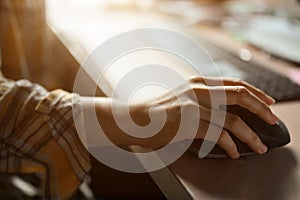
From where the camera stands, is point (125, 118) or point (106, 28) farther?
point (106, 28)

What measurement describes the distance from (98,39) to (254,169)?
64cm

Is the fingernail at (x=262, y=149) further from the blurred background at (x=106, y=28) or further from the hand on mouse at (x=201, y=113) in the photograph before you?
the blurred background at (x=106, y=28)

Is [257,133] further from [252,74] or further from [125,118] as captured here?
[252,74]

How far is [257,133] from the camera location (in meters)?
0.73

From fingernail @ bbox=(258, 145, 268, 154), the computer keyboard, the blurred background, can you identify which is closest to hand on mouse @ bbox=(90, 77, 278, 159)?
fingernail @ bbox=(258, 145, 268, 154)

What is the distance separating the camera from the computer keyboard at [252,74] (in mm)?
961

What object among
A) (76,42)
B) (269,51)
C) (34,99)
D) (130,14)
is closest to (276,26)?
(269,51)

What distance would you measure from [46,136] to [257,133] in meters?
0.35

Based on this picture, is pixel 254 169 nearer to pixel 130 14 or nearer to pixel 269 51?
pixel 269 51

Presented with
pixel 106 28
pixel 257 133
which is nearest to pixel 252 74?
pixel 257 133

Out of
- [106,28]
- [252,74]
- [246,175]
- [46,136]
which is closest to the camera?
[246,175]

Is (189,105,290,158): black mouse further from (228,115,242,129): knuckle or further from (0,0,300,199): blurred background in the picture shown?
(0,0,300,199): blurred background

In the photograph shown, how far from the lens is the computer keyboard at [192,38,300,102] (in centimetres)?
96

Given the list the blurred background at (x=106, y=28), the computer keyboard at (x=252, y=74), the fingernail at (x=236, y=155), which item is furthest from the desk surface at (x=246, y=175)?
A: the blurred background at (x=106, y=28)
